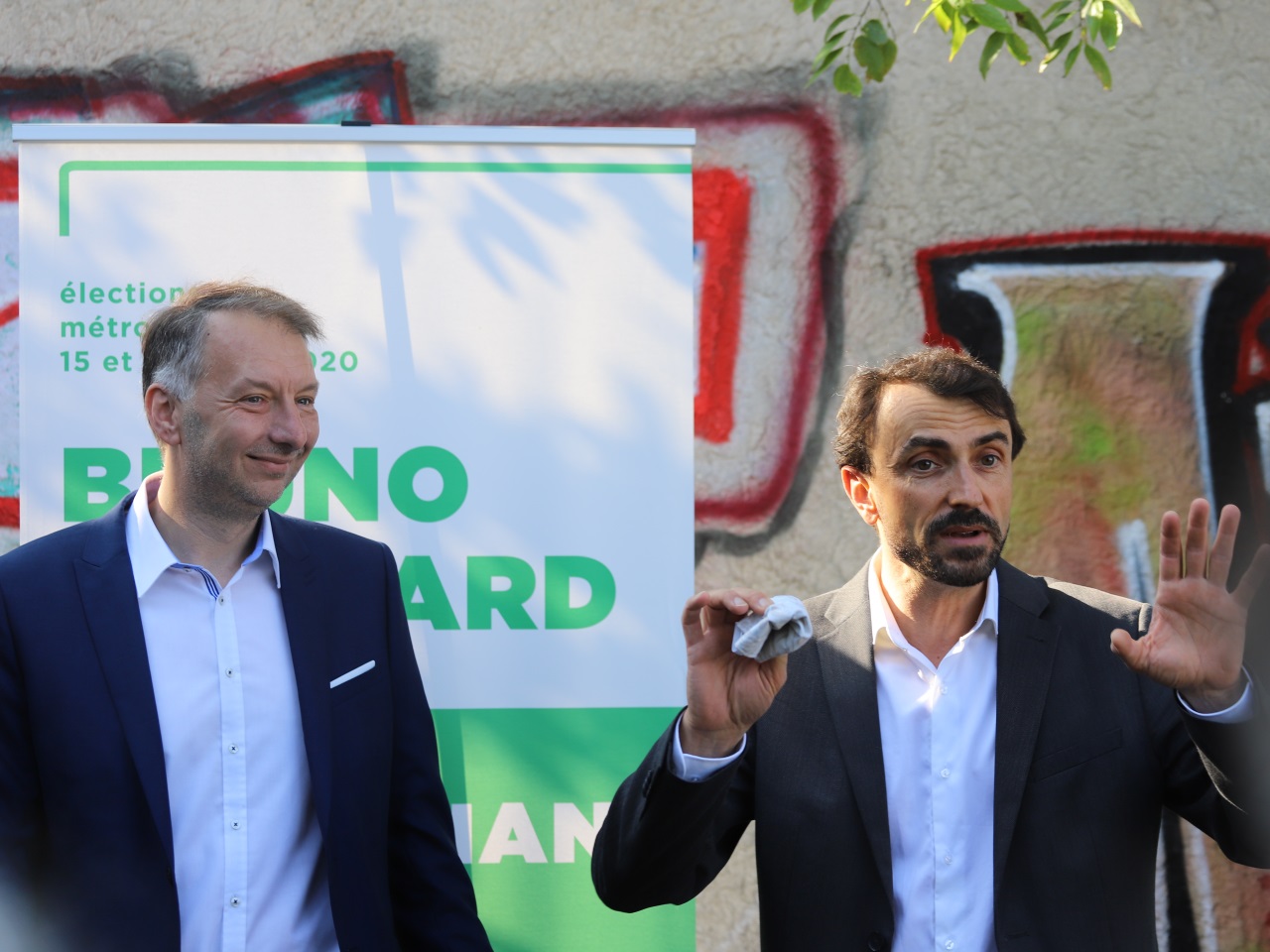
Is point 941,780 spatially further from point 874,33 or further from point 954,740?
point 874,33

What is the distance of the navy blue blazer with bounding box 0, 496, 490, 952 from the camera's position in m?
1.83

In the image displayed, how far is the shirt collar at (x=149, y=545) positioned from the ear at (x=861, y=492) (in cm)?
101

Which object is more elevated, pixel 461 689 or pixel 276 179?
pixel 276 179

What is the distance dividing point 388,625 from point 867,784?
866 mm

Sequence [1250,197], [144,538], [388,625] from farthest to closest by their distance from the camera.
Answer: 1. [1250,197]
2. [388,625]
3. [144,538]

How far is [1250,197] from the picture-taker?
3525mm

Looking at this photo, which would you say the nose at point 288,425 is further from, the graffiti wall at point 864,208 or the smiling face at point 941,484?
the graffiti wall at point 864,208

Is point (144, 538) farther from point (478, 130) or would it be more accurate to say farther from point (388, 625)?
point (478, 130)

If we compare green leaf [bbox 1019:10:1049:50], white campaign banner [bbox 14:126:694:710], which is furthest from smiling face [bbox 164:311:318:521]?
green leaf [bbox 1019:10:1049:50]

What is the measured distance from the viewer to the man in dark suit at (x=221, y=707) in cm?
184

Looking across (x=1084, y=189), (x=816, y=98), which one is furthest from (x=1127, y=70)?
(x=816, y=98)

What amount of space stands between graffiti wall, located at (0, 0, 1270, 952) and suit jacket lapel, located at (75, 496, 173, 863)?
1880 millimetres

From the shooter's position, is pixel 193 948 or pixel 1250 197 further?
pixel 1250 197

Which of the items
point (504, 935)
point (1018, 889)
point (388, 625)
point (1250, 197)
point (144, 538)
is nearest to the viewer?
point (1018, 889)
